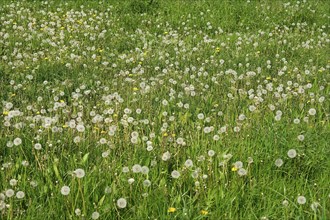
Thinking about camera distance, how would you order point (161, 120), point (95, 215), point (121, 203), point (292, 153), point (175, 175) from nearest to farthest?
point (95, 215)
point (121, 203)
point (175, 175)
point (292, 153)
point (161, 120)

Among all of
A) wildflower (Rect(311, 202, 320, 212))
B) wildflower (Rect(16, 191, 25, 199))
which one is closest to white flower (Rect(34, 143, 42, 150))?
wildflower (Rect(16, 191, 25, 199))

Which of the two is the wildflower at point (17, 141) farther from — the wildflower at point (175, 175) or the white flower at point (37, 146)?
the wildflower at point (175, 175)

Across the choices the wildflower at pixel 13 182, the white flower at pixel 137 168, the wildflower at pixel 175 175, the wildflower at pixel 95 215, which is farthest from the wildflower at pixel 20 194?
the wildflower at pixel 175 175

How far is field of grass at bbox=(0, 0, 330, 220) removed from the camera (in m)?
3.37

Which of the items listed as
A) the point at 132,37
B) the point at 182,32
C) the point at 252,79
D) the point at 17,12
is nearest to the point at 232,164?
the point at 252,79

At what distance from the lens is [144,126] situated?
15.4 ft

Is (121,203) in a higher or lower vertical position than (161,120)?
higher

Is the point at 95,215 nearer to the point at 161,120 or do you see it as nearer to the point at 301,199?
the point at 301,199

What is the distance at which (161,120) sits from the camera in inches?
195

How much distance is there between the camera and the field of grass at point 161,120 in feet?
11.1

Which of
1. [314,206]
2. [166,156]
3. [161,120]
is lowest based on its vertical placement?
[161,120]

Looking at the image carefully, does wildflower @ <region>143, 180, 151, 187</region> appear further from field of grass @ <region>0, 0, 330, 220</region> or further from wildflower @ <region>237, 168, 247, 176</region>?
wildflower @ <region>237, 168, 247, 176</region>

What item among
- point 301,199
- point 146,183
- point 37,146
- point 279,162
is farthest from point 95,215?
point 279,162

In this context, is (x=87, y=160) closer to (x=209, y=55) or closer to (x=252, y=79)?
(x=252, y=79)
